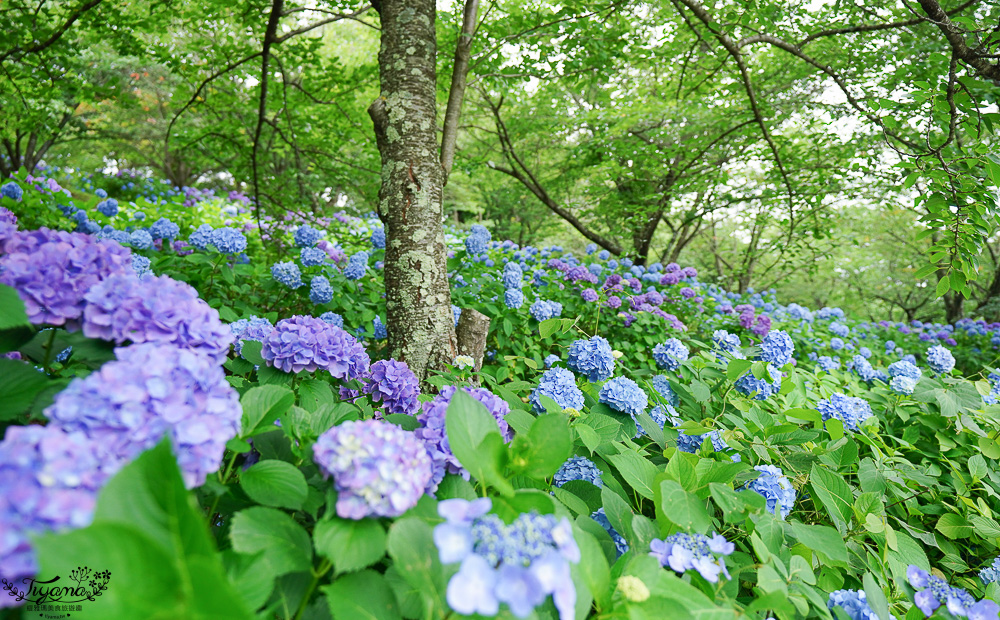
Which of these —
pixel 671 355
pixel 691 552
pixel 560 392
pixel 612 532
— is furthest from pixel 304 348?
pixel 671 355

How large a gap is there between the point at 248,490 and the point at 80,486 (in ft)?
0.75

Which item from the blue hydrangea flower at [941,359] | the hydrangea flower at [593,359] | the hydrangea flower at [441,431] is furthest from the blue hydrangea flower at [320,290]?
the blue hydrangea flower at [941,359]

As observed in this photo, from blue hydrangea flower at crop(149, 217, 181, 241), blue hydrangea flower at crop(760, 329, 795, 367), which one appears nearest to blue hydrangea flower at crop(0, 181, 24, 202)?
blue hydrangea flower at crop(149, 217, 181, 241)

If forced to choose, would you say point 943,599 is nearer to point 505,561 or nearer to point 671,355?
point 671,355

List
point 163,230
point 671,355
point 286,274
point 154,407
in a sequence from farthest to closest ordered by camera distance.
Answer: point 163,230 → point 286,274 → point 671,355 → point 154,407

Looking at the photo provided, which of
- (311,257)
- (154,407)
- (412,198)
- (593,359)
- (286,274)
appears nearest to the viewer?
(154,407)

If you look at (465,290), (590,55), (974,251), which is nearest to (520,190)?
(590,55)

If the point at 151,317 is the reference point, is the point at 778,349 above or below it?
below

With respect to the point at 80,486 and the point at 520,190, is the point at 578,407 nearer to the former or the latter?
the point at 80,486

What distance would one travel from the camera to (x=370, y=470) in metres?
0.67

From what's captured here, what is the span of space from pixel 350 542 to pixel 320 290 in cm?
202

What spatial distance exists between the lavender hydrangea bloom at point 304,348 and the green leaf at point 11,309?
0.50 metres

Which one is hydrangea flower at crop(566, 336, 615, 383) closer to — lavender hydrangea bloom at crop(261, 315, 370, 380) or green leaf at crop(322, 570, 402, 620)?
lavender hydrangea bloom at crop(261, 315, 370, 380)

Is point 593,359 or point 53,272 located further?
point 593,359
